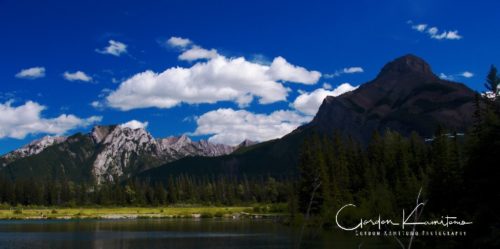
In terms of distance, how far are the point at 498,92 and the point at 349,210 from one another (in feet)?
123

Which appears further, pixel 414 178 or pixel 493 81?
pixel 414 178

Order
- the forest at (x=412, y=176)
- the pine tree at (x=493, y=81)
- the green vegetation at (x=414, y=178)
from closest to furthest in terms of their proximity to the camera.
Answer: the green vegetation at (x=414, y=178), the forest at (x=412, y=176), the pine tree at (x=493, y=81)

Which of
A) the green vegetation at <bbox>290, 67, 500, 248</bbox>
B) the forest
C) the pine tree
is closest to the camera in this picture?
the green vegetation at <bbox>290, 67, 500, 248</bbox>

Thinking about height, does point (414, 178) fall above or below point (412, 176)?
below

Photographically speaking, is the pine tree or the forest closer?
the forest

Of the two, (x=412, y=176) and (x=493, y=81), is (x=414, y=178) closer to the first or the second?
(x=412, y=176)

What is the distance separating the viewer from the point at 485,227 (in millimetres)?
35594

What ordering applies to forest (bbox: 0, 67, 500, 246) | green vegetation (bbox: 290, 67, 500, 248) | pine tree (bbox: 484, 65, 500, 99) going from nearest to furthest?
green vegetation (bbox: 290, 67, 500, 248)
forest (bbox: 0, 67, 500, 246)
pine tree (bbox: 484, 65, 500, 99)

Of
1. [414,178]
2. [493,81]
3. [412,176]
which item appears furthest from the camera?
[412,176]

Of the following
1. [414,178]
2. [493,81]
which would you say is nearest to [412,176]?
[414,178]

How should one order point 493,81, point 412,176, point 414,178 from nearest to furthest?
1. point 493,81
2. point 414,178
3. point 412,176

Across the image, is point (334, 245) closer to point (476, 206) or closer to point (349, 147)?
point (476, 206)

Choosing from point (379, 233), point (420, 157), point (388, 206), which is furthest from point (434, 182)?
point (420, 157)

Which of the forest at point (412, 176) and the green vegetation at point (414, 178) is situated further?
the forest at point (412, 176)
